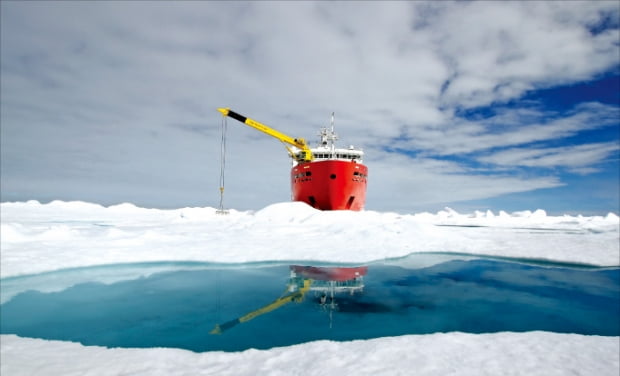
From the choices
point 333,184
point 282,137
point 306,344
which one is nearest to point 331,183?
point 333,184

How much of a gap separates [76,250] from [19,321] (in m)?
4.83

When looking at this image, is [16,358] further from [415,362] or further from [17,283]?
[17,283]

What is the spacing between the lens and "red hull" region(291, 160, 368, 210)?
24.5 metres

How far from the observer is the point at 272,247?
429 inches

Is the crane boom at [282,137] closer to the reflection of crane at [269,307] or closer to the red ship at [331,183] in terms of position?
the red ship at [331,183]

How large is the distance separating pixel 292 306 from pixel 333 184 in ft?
62.7

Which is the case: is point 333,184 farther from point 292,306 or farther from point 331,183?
point 292,306

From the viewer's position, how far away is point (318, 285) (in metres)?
7.29

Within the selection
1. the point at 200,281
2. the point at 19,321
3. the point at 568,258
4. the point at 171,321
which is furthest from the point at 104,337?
the point at 568,258

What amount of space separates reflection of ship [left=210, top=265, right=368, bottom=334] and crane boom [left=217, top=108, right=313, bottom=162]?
22741 mm

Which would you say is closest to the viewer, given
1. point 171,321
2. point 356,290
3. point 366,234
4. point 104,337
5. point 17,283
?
point 104,337

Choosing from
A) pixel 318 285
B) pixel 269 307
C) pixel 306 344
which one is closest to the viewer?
pixel 306 344

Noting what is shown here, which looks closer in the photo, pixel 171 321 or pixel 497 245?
pixel 171 321

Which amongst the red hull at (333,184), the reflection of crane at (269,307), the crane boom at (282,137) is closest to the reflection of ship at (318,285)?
the reflection of crane at (269,307)
